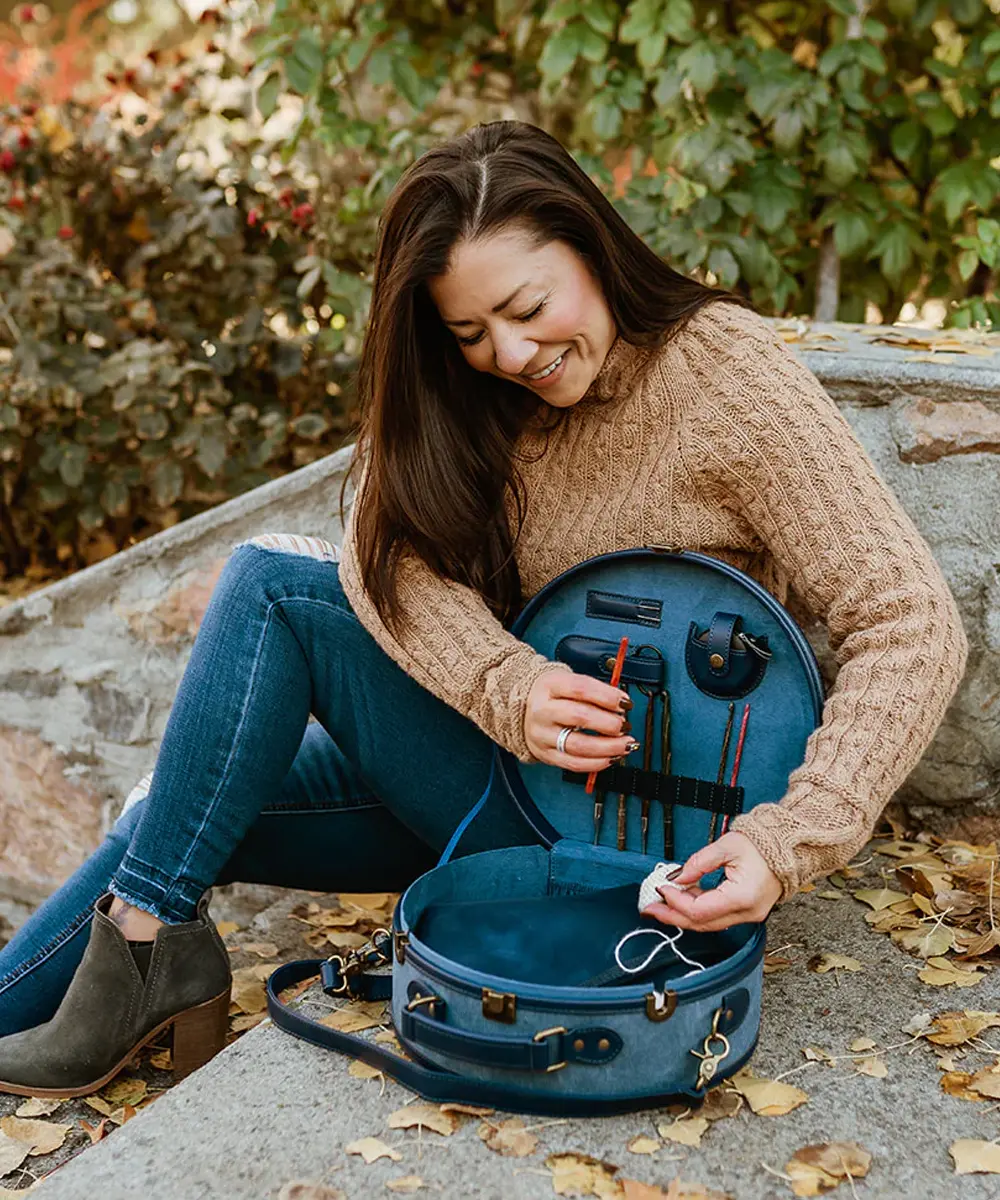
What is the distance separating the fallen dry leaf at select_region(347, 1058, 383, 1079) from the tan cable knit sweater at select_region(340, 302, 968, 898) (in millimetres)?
431

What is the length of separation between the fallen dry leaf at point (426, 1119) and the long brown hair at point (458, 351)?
2.09ft

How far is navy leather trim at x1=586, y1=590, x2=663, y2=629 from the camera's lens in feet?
5.73

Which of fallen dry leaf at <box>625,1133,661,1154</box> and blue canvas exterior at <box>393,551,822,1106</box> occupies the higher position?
blue canvas exterior at <box>393,551,822,1106</box>

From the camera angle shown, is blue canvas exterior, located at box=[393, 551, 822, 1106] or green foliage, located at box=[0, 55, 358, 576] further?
green foliage, located at box=[0, 55, 358, 576]

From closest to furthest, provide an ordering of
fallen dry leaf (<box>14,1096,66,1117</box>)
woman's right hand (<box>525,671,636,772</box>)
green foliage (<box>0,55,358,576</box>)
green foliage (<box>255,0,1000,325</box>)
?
woman's right hand (<box>525,671,636,772</box>), fallen dry leaf (<box>14,1096,66,1117</box>), green foliage (<box>255,0,1000,325</box>), green foliage (<box>0,55,358,576</box>)

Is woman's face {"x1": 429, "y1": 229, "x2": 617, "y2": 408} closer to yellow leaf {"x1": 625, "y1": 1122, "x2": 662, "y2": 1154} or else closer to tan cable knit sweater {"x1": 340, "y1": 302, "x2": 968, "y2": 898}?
tan cable knit sweater {"x1": 340, "y1": 302, "x2": 968, "y2": 898}

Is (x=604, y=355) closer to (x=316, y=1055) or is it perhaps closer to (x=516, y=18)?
(x=316, y=1055)

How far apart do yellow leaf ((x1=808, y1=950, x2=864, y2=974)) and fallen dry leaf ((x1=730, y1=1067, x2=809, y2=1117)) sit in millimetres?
310

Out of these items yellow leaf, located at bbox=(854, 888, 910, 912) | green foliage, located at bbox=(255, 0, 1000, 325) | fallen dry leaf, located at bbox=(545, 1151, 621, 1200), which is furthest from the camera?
green foliage, located at bbox=(255, 0, 1000, 325)

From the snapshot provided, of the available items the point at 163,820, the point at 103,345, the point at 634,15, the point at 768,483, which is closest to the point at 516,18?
the point at 634,15

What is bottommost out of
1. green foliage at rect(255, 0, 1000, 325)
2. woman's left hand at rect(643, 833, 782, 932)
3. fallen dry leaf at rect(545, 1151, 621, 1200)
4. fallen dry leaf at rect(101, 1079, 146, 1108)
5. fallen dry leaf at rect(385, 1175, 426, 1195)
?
fallen dry leaf at rect(101, 1079, 146, 1108)

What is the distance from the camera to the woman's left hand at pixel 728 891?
4.62 ft

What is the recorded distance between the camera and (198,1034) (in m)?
1.85

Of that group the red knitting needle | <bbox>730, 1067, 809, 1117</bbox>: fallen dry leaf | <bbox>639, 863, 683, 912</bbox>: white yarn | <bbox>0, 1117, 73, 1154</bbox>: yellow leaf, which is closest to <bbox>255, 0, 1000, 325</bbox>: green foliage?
the red knitting needle
